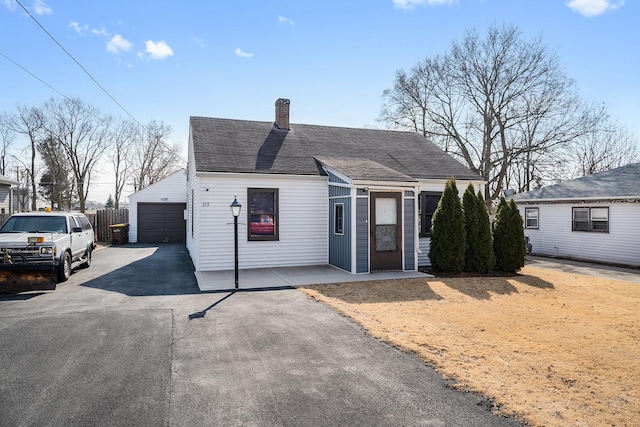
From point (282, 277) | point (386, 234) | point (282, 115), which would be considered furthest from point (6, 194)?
point (386, 234)

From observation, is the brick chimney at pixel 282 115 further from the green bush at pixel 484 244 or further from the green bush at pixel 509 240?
the green bush at pixel 509 240

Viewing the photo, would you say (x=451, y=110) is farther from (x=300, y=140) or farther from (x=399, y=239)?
(x=399, y=239)

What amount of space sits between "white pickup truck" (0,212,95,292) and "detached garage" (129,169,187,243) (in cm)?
1154

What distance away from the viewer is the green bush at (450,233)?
11211mm

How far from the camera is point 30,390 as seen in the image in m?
3.84

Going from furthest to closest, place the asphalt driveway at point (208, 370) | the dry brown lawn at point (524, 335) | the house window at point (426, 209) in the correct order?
the house window at point (426, 209), the dry brown lawn at point (524, 335), the asphalt driveway at point (208, 370)

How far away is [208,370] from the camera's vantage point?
4.39 m

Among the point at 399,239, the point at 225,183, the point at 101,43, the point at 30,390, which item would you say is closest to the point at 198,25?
the point at 101,43

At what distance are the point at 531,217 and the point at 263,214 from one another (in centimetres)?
1425

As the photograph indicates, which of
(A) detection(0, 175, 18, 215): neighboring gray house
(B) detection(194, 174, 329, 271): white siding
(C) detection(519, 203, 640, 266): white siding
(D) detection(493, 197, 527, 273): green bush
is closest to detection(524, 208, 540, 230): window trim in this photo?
(C) detection(519, 203, 640, 266): white siding

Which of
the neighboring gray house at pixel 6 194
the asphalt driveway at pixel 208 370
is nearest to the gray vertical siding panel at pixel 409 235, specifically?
the asphalt driveway at pixel 208 370

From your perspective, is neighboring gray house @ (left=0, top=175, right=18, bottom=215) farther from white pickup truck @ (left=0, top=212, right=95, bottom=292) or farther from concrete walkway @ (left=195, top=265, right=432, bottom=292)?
concrete walkway @ (left=195, top=265, right=432, bottom=292)

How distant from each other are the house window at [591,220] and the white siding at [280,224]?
11684mm

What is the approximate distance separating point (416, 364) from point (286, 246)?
7918mm
